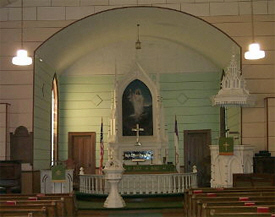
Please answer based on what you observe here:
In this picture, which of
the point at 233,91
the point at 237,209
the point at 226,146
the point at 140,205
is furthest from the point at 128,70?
the point at 237,209

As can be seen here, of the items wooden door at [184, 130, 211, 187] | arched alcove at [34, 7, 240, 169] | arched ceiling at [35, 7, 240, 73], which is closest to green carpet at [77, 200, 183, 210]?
arched ceiling at [35, 7, 240, 73]

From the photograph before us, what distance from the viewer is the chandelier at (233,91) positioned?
38.2ft

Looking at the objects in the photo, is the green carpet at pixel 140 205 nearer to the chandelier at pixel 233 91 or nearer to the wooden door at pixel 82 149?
the chandelier at pixel 233 91

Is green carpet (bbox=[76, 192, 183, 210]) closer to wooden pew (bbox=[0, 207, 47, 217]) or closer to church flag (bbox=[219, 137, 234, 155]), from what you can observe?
church flag (bbox=[219, 137, 234, 155])

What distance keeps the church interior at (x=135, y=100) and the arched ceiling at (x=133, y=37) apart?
0.15ft

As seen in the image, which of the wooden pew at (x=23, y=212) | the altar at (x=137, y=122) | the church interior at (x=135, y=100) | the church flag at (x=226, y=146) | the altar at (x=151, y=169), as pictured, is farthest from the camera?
the altar at (x=137, y=122)

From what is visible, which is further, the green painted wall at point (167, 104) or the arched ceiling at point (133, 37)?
the green painted wall at point (167, 104)

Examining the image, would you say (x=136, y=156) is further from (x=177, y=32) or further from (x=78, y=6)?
(x=78, y=6)

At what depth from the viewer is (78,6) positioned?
41.1 feet

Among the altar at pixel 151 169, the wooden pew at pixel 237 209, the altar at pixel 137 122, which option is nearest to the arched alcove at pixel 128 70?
the altar at pixel 137 122

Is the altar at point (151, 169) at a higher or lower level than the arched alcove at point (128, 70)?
lower

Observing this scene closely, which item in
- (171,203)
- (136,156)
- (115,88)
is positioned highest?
(115,88)

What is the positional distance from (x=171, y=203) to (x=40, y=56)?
5134 millimetres

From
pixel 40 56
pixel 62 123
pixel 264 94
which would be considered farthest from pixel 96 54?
pixel 264 94
